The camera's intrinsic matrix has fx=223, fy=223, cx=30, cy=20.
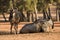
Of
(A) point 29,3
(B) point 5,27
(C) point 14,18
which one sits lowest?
(B) point 5,27

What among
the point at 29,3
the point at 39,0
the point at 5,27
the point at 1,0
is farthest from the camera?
the point at 5,27

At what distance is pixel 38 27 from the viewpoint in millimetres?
17047

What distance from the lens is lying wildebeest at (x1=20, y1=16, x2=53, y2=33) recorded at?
1672 centimetres

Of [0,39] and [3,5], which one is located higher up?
[3,5]

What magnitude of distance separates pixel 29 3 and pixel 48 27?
148 inches

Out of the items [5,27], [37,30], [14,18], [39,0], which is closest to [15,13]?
[14,18]

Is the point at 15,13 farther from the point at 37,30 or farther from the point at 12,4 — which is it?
the point at 37,30

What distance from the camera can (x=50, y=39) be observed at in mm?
11781

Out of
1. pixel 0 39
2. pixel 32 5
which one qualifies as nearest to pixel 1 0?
pixel 32 5

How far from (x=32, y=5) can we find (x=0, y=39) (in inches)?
147

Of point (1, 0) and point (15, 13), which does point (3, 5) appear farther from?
point (15, 13)

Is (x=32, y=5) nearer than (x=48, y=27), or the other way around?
(x=32, y=5)

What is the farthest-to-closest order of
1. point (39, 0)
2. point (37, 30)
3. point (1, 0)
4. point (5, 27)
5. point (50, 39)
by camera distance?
point (5, 27) < point (1, 0) < point (37, 30) < point (39, 0) < point (50, 39)

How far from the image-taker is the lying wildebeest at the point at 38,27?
54.9 feet
